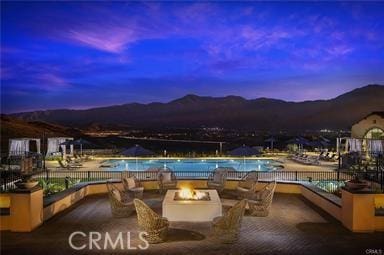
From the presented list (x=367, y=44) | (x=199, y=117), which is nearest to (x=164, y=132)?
(x=199, y=117)

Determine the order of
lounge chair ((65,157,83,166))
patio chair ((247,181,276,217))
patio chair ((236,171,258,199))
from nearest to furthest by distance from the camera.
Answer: patio chair ((247,181,276,217)) < patio chair ((236,171,258,199)) < lounge chair ((65,157,83,166))

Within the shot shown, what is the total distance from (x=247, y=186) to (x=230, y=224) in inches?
214

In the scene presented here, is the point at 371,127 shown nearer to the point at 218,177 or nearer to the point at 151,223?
the point at 218,177

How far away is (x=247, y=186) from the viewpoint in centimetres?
1357

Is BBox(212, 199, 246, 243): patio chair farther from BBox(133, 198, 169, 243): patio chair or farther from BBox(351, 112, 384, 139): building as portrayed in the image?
BBox(351, 112, 384, 139): building

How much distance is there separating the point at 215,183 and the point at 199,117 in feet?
244

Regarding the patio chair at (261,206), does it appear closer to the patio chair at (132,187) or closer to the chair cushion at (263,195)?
the chair cushion at (263,195)

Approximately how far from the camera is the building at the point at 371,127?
32375 mm

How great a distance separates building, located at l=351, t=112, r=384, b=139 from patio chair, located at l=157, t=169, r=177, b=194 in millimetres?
22841

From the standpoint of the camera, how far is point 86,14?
688 inches

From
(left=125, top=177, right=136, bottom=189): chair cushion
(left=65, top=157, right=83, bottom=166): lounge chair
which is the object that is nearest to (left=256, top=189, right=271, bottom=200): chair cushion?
(left=125, top=177, right=136, bottom=189): chair cushion

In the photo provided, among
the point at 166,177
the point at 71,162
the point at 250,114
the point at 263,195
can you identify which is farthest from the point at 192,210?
the point at 250,114

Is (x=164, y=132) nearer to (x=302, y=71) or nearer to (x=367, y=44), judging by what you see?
(x=302, y=71)

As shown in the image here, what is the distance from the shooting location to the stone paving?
7785 millimetres
